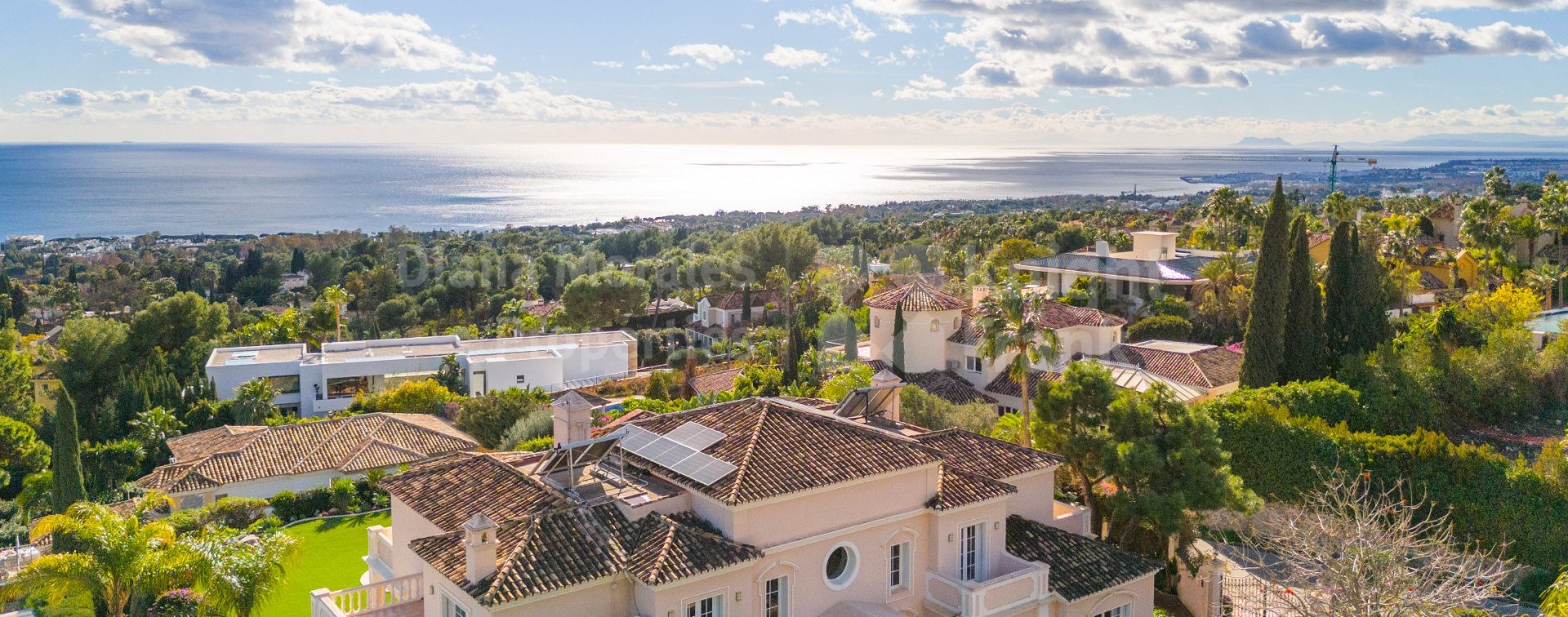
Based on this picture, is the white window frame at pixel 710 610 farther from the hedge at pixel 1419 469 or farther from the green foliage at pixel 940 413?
the hedge at pixel 1419 469

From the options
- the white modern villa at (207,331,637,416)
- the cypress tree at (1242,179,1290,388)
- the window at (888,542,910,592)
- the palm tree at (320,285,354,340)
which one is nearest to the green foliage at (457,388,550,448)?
the white modern villa at (207,331,637,416)

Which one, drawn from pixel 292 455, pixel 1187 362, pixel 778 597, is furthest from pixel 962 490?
pixel 1187 362

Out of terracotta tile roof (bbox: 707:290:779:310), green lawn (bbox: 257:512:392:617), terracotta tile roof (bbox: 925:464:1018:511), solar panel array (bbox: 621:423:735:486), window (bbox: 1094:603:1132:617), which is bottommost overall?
green lawn (bbox: 257:512:392:617)

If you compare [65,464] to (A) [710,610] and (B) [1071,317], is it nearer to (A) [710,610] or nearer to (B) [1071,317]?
(A) [710,610]

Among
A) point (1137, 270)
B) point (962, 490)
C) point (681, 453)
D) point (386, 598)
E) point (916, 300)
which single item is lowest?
point (386, 598)

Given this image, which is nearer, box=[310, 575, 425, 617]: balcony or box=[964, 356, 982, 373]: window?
box=[310, 575, 425, 617]: balcony

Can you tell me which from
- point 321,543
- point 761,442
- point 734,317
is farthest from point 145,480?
point 734,317

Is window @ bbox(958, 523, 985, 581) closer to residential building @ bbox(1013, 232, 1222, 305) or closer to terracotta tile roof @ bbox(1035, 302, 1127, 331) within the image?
terracotta tile roof @ bbox(1035, 302, 1127, 331)
